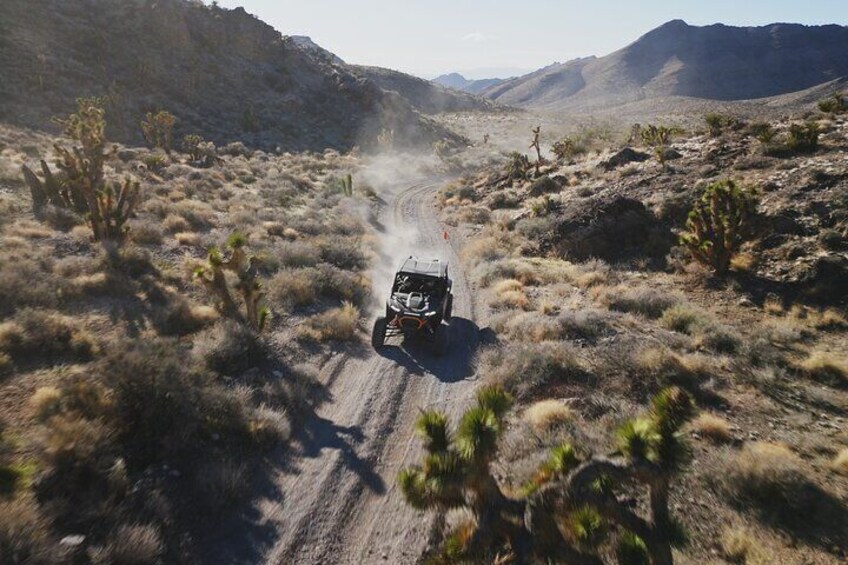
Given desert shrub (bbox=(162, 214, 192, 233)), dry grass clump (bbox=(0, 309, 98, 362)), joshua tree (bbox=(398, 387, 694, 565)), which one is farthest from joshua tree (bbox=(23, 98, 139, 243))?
joshua tree (bbox=(398, 387, 694, 565))

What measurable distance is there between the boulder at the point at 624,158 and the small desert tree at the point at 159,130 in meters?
31.7

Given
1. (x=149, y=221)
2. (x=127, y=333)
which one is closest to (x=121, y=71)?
(x=149, y=221)

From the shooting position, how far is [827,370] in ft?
32.3

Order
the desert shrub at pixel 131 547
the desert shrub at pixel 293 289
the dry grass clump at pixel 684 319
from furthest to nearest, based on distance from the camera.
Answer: the desert shrub at pixel 293 289 < the dry grass clump at pixel 684 319 < the desert shrub at pixel 131 547

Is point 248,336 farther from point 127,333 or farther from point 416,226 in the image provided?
point 416,226

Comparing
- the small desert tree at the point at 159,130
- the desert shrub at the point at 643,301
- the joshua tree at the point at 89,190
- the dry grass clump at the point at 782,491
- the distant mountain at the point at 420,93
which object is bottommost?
the desert shrub at the point at 643,301

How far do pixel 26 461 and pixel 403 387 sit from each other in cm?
678

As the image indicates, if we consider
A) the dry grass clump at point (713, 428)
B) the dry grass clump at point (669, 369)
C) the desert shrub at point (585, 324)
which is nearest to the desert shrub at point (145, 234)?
the desert shrub at point (585, 324)

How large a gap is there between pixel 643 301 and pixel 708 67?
604ft

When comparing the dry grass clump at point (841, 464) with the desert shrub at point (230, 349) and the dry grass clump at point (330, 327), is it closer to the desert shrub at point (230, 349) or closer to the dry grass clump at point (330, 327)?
the dry grass clump at point (330, 327)

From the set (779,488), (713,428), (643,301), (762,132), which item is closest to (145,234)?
(643,301)

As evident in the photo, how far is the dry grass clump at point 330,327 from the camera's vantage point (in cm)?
1263

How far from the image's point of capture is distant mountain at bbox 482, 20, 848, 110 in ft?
460

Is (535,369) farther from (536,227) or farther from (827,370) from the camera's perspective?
(536,227)
